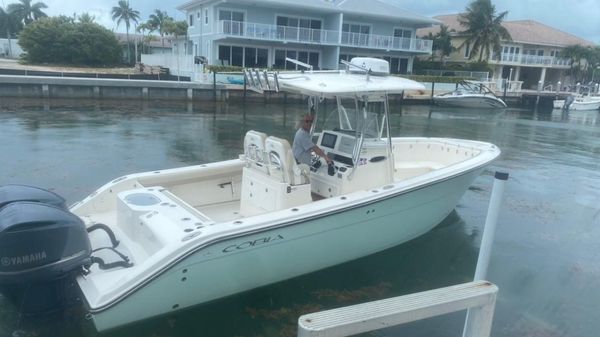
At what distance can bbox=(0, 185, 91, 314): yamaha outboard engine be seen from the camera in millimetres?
3453

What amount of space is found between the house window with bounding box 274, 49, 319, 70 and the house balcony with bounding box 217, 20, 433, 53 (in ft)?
5.88

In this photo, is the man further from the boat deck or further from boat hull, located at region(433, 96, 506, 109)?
boat hull, located at region(433, 96, 506, 109)

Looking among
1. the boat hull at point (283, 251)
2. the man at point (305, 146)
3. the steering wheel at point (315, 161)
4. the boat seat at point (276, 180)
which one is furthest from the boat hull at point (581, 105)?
the boat seat at point (276, 180)

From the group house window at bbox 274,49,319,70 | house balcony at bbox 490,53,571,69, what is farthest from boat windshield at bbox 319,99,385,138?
house balcony at bbox 490,53,571,69

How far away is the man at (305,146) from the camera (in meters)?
5.54

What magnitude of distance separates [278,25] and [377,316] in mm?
32679

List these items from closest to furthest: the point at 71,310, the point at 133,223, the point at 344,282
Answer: the point at 71,310 < the point at 133,223 < the point at 344,282

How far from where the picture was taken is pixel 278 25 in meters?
33.0

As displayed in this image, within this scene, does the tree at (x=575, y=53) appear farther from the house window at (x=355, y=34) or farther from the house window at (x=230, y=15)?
the house window at (x=230, y=15)

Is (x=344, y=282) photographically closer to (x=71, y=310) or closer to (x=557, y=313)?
(x=557, y=313)

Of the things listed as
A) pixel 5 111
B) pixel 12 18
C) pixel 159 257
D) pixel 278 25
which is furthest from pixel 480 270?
pixel 12 18

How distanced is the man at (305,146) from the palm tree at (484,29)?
43.0 m

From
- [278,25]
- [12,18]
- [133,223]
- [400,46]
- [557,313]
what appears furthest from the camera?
[12,18]

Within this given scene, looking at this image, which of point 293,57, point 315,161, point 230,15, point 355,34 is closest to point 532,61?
point 355,34
